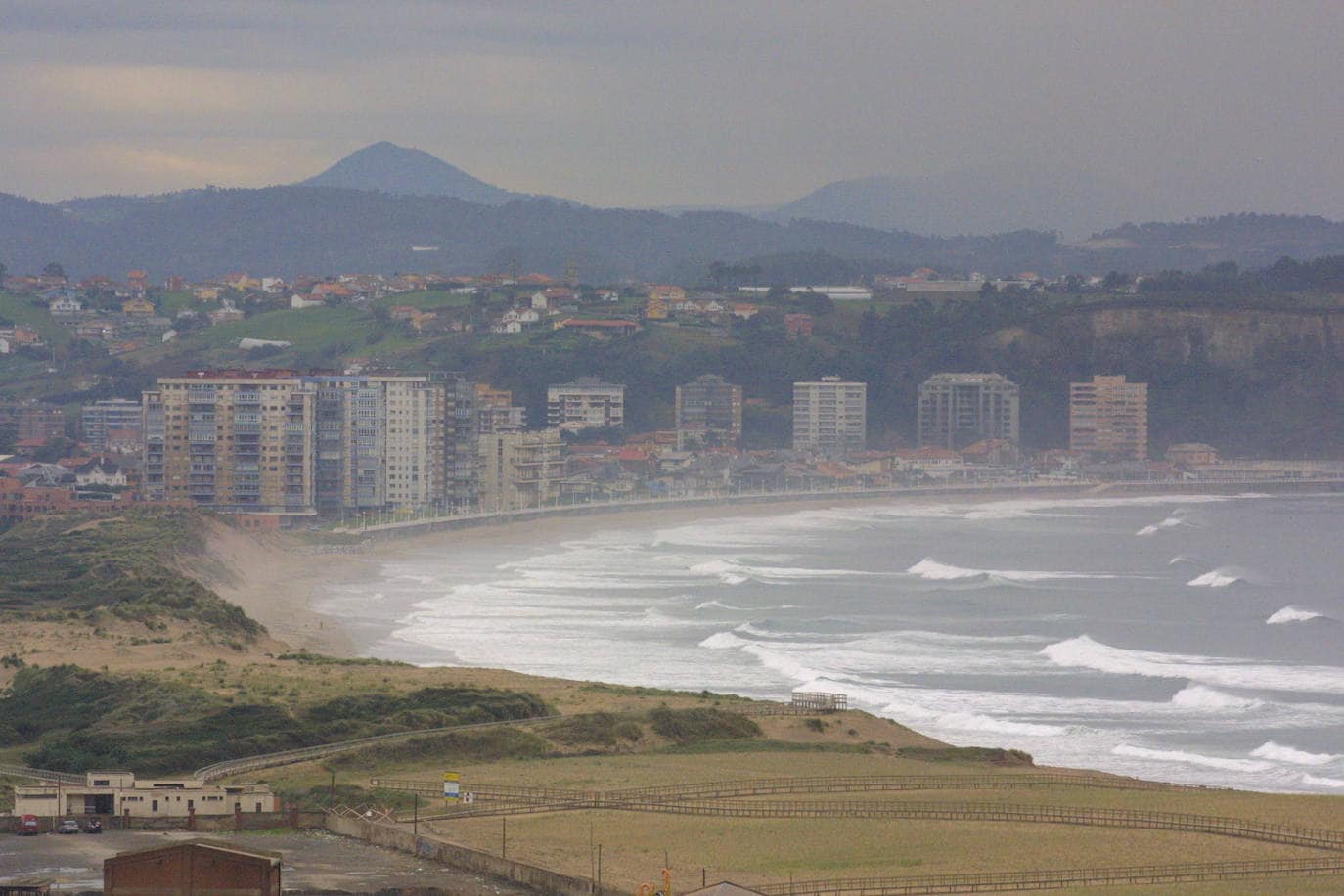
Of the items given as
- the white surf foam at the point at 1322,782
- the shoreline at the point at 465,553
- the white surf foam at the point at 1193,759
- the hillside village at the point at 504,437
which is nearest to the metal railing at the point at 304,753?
the shoreline at the point at 465,553

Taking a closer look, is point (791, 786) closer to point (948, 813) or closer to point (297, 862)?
point (948, 813)

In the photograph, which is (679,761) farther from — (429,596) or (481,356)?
(481,356)

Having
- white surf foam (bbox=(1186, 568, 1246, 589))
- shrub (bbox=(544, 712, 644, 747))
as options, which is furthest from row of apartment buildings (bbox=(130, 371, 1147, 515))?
shrub (bbox=(544, 712, 644, 747))

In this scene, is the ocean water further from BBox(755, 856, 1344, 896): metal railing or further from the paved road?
the paved road

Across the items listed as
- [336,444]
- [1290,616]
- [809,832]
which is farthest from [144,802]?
[336,444]

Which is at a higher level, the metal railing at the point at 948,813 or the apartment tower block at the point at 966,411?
the apartment tower block at the point at 966,411

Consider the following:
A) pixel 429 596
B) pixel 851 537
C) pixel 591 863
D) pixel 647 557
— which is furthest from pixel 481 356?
pixel 591 863

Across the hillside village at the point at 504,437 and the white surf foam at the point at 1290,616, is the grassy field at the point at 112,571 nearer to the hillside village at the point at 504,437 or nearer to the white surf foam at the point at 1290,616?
the hillside village at the point at 504,437

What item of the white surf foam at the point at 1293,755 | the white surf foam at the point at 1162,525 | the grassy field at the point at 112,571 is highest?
the grassy field at the point at 112,571
